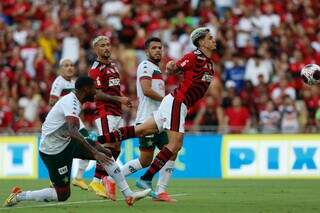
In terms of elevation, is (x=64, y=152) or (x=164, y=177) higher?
(x=64, y=152)

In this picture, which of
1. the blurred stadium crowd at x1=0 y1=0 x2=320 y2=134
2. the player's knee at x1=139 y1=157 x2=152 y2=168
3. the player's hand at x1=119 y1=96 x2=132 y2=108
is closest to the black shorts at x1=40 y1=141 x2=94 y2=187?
the player's hand at x1=119 y1=96 x2=132 y2=108

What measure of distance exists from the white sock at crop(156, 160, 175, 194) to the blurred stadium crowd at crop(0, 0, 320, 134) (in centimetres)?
965

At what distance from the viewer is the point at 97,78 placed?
54.5 ft

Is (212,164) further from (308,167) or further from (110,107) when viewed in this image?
(110,107)

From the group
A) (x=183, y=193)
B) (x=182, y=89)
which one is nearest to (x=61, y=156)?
(x=182, y=89)

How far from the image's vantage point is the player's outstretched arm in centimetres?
1360

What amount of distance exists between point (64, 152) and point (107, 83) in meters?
2.72

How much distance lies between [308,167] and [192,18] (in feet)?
26.0

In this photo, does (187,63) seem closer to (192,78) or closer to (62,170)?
(192,78)

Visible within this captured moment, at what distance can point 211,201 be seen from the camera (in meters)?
15.5

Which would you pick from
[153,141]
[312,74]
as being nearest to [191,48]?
[153,141]

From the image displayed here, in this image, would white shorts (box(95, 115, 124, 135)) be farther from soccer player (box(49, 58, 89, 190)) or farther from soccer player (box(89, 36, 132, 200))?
soccer player (box(49, 58, 89, 190))

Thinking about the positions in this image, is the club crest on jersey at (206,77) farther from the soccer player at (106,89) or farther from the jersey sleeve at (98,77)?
the jersey sleeve at (98,77)

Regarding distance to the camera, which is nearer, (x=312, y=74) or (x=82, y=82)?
(x=82, y=82)
